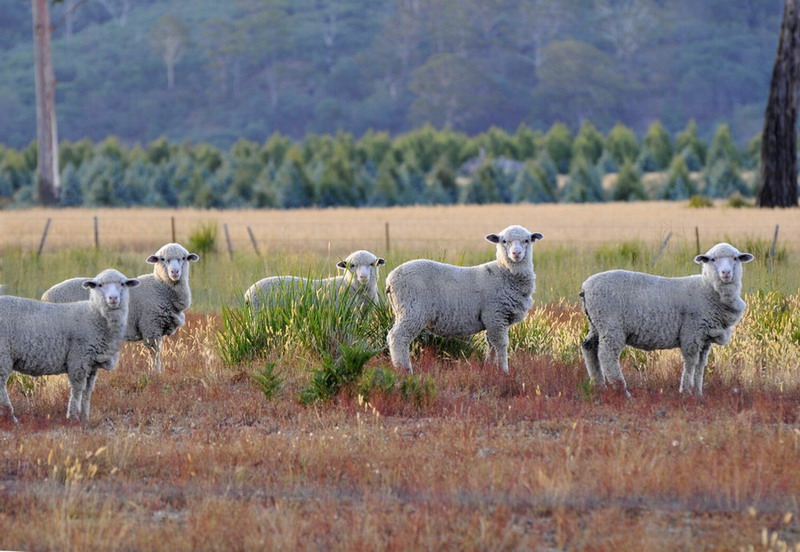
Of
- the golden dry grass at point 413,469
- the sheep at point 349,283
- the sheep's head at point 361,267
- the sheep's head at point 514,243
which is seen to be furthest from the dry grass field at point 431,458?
the sheep's head at point 514,243

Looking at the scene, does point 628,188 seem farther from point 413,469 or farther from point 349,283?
point 413,469

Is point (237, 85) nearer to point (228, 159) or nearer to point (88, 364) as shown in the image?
point (228, 159)

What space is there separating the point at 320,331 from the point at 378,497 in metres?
4.79

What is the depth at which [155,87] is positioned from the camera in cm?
12038

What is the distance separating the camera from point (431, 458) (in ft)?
30.6

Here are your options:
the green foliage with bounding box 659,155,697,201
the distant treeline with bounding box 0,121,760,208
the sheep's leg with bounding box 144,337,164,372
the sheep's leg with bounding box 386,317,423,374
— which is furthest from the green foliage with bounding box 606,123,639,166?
the sheep's leg with bounding box 386,317,423,374

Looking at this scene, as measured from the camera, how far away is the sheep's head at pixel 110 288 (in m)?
10.5

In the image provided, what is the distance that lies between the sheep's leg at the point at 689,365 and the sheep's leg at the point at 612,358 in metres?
0.57

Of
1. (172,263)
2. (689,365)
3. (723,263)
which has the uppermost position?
(723,263)

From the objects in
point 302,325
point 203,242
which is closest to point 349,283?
point 302,325

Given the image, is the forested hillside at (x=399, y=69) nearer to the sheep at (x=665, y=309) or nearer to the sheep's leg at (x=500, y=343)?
the sheep's leg at (x=500, y=343)

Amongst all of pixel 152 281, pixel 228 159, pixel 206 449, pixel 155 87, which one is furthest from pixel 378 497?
pixel 155 87

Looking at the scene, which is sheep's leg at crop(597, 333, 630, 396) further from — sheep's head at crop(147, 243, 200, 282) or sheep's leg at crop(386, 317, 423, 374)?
sheep's head at crop(147, 243, 200, 282)

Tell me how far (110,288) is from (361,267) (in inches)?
140
